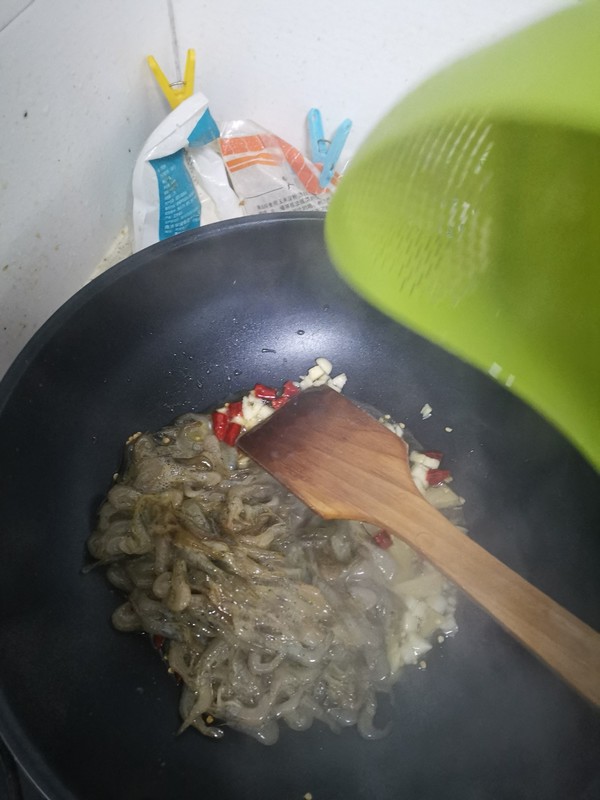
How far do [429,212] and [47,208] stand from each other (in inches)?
32.2

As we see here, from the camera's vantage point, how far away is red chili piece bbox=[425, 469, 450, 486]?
133 centimetres

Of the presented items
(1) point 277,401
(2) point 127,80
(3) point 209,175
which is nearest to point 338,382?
(1) point 277,401

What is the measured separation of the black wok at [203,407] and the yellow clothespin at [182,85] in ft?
1.43

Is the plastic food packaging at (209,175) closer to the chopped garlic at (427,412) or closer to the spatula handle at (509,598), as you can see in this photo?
the chopped garlic at (427,412)

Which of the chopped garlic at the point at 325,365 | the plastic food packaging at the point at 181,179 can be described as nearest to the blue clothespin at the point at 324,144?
the plastic food packaging at the point at 181,179

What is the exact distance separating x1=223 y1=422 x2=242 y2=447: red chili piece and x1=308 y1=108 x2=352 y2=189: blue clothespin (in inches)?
28.2

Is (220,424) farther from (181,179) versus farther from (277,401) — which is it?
(181,179)

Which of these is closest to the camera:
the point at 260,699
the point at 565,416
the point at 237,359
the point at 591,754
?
the point at 565,416

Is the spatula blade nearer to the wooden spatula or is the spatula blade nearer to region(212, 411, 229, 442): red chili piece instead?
the wooden spatula

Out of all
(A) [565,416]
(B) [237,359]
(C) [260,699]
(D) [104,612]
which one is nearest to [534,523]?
(A) [565,416]

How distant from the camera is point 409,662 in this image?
3.86ft

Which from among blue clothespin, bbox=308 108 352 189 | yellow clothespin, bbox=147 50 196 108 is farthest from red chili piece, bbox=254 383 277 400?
yellow clothespin, bbox=147 50 196 108

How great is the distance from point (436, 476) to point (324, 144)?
0.92 meters

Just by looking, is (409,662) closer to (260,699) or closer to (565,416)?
(260,699)
